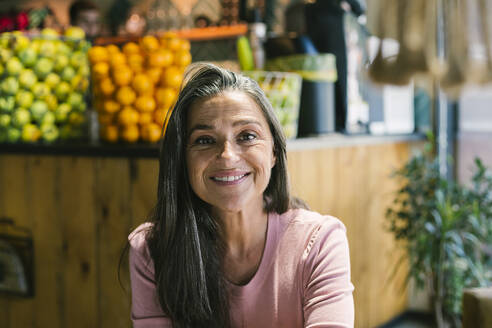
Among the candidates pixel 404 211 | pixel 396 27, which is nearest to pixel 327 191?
pixel 404 211

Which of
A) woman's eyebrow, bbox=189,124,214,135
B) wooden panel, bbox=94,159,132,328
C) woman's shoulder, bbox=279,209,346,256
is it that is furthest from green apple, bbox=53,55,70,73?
woman's shoulder, bbox=279,209,346,256

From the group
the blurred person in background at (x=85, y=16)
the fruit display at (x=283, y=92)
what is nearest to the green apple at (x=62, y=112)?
the fruit display at (x=283, y=92)

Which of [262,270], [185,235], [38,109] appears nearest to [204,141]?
[185,235]

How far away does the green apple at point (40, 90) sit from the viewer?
1948 millimetres

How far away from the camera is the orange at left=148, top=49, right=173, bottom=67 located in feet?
5.95

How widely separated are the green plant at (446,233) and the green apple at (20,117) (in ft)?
5.48

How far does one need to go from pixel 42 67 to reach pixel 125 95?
0.39m

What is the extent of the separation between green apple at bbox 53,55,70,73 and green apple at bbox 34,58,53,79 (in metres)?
0.03

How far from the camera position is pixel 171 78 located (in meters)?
1.80

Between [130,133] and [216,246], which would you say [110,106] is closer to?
[130,133]

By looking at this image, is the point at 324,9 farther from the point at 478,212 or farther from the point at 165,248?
the point at 165,248

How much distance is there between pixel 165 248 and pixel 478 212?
1671 mm

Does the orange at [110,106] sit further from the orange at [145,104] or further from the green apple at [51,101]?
the green apple at [51,101]

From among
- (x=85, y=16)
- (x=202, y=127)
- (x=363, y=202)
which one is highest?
(x=85, y=16)
